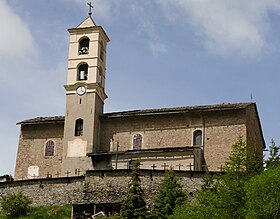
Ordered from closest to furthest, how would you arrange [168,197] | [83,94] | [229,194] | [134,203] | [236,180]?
[229,194] → [236,180] → [134,203] → [168,197] → [83,94]

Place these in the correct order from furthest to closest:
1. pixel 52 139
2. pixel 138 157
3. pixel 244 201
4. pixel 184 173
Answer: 1. pixel 52 139
2. pixel 138 157
3. pixel 184 173
4. pixel 244 201

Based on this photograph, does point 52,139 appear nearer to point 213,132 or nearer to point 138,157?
point 138,157

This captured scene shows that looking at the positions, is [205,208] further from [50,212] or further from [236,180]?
[50,212]

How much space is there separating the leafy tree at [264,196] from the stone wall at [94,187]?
11415 mm

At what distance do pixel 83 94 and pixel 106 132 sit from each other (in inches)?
153

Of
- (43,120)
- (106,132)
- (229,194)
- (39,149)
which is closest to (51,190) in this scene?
(106,132)

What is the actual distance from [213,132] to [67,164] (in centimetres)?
1243

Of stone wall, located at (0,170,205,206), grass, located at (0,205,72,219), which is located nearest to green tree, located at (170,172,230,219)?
stone wall, located at (0,170,205,206)

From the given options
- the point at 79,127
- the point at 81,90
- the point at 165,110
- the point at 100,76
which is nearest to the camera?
the point at 165,110

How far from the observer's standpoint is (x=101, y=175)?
54406 millimetres

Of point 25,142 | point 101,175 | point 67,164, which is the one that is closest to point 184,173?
point 101,175

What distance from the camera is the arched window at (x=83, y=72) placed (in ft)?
221

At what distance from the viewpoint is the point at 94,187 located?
54094mm

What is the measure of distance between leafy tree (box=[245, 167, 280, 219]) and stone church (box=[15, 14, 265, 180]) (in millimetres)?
17763
